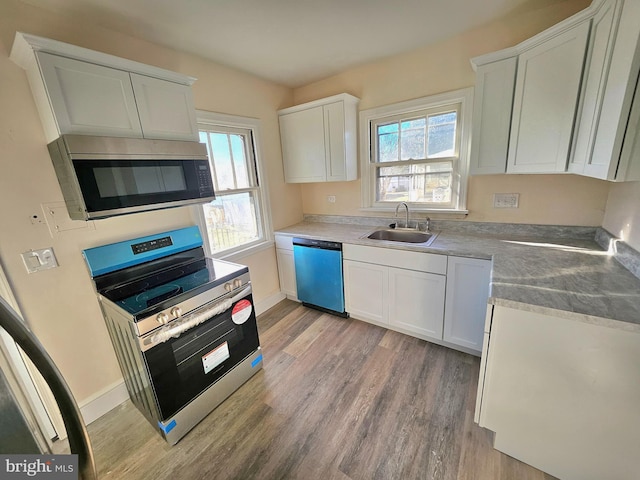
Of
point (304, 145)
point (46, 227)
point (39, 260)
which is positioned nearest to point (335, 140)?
point (304, 145)

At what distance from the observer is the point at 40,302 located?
156 cm

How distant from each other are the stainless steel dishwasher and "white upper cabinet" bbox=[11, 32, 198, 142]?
150cm

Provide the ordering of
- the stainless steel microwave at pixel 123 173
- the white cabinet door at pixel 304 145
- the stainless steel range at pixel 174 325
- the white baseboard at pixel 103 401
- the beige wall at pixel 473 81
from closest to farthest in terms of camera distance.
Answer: the stainless steel microwave at pixel 123 173
the stainless steel range at pixel 174 325
the white baseboard at pixel 103 401
the beige wall at pixel 473 81
the white cabinet door at pixel 304 145

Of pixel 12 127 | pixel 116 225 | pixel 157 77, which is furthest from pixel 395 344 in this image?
pixel 12 127

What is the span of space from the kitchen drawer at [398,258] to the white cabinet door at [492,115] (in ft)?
2.42

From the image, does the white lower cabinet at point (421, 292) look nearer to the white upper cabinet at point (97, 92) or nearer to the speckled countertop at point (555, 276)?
the speckled countertop at point (555, 276)

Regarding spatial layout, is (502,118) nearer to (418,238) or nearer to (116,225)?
(418,238)

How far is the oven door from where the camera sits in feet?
4.90

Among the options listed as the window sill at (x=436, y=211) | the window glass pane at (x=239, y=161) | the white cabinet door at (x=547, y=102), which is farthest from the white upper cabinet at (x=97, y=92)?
the white cabinet door at (x=547, y=102)

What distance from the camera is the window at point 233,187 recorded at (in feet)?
7.88

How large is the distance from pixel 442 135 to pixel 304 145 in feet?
4.43

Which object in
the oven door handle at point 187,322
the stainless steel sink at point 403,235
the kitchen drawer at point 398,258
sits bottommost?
the oven door handle at point 187,322

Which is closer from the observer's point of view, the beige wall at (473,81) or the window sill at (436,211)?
the beige wall at (473,81)

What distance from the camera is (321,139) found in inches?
106
